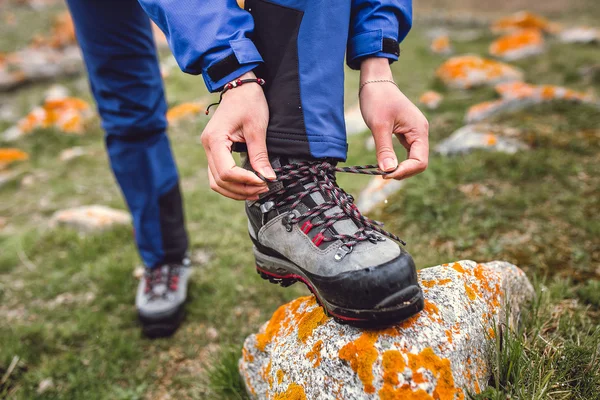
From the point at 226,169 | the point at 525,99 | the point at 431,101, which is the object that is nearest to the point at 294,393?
the point at 226,169

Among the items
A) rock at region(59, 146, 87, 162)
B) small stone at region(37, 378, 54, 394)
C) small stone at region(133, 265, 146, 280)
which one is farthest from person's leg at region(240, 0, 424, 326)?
rock at region(59, 146, 87, 162)

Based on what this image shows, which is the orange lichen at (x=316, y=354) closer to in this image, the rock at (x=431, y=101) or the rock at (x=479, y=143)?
the rock at (x=479, y=143)

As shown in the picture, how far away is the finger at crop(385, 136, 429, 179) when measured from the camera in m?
1.24

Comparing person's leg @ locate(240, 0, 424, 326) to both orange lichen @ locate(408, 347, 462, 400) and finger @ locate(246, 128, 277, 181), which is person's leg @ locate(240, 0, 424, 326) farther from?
orange lichen @ locate(408, 347, 462, 400)

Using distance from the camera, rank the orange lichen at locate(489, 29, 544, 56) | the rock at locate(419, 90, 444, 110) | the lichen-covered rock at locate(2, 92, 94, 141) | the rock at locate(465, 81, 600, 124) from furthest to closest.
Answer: the orange lichen at locate(489, 29, 544, 56) < the lichen-covered rock at locate(2, 92, 94, 141) < the rock at locate(419, 90, 444, 110) < the rock at locate(465, 81, 600, 124)

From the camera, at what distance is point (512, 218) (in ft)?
8.60

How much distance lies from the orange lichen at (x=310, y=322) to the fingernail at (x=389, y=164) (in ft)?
1.74

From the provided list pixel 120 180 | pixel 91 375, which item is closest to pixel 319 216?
pixel 120 180

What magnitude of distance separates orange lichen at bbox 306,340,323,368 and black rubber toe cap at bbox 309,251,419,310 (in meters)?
0.17

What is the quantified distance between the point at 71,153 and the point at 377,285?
18.6 feet

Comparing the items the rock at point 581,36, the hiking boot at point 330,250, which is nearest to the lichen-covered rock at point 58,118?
the hiking boot at point 330,250

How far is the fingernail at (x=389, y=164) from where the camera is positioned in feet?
4.17

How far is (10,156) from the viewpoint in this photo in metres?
5.46

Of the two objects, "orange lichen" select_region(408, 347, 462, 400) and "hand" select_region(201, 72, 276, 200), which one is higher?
"hand" select_region(201, 72, 276, 200)
